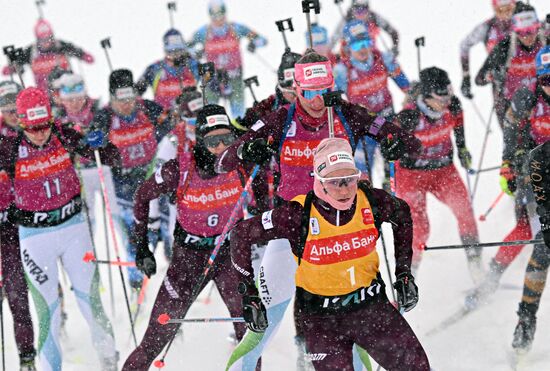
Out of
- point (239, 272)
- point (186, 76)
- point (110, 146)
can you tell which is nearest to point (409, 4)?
point (186, 76)

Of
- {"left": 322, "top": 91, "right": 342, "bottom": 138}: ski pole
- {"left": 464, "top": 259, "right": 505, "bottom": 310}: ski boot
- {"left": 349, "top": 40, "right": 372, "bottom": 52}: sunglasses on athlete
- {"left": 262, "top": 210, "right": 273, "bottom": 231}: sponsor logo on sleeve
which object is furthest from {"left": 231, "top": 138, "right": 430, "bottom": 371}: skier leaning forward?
{"left": 349, "top": 40, "right": 372, "bottom": 52}: sunglasses on athlete

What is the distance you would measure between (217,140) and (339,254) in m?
1.66

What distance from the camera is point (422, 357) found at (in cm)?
447

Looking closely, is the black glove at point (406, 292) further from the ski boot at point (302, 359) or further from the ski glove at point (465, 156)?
the ski glove at point (465, 156)

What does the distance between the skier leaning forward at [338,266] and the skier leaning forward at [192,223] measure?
109cm

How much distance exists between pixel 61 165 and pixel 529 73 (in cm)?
560

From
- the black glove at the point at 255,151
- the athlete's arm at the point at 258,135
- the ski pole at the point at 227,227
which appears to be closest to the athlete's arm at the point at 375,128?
the athlete's arm at the point at 258,135

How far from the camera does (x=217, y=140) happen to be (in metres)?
5.68

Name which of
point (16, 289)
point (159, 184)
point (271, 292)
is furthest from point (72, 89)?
point (271, 292)

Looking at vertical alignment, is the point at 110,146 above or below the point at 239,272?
above

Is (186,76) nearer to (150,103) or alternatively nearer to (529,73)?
(150,103)

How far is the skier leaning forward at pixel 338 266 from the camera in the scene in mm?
4430

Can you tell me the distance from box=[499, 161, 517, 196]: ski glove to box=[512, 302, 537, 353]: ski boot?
1.03m

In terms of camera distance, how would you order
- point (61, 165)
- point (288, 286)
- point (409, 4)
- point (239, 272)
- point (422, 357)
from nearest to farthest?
1. point (422, 357)
2. point (239, 272)
3. point (288, 286)
4. point (61, 165)
5. point (409, 4)
